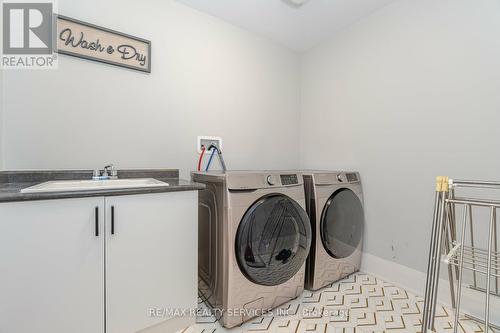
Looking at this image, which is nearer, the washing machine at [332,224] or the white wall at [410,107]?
the white wall at [410,107]

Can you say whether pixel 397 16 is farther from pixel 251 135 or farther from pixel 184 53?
pixel 184 53

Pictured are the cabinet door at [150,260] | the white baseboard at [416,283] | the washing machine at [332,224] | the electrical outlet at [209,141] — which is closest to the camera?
the cabinet door at [150,260]

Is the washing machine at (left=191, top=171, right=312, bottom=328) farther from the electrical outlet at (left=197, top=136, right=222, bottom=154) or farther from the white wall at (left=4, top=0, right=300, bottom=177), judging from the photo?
the white wall at (left=4, top=0, right=300, bottom=177)

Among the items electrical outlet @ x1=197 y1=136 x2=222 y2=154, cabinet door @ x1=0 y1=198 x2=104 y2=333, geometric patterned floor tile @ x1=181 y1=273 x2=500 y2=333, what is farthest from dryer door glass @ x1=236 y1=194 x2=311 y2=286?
electrical outlet @ x1=197 y1=136 x2=222 y2=154

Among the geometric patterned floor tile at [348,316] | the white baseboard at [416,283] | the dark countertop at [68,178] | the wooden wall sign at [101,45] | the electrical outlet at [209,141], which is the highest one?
the wooden wall sign at [101,45]

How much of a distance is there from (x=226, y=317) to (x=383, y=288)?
121cm

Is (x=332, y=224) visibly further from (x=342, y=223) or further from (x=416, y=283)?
(x=416, y=283)

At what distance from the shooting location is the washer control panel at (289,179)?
59.2 inches

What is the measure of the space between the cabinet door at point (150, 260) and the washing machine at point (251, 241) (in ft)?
0.49

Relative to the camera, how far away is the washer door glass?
1.71 metres

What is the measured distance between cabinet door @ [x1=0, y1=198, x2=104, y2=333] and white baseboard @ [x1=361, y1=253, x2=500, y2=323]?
1.91 metres

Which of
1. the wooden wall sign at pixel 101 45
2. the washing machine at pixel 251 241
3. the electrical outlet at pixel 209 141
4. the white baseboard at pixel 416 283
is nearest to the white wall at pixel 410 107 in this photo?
the white baseboard at pixel 416 283

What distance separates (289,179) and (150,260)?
3.04 ft

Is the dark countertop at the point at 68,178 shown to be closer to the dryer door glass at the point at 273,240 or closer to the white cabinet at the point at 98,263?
the white cabinet at the point at 98,263
